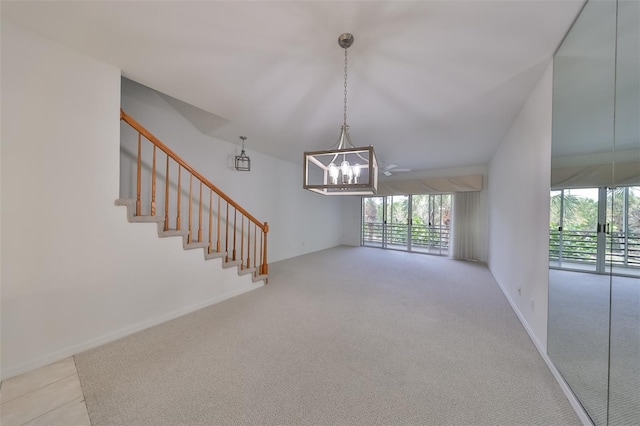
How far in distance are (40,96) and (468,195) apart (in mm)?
7592

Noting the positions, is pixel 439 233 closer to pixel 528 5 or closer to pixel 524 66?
pixel 524 66

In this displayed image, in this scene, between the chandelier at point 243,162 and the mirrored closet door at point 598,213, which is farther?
the chandelier at point 243,162

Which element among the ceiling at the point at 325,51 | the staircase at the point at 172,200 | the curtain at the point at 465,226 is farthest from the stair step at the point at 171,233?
the curtain at the point at 465,226

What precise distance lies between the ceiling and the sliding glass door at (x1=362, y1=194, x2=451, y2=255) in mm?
3798

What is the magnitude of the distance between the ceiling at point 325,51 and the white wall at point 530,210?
300 mm

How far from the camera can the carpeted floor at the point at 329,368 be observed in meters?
1.35

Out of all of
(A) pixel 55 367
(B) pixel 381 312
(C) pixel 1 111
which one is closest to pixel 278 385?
(B) pixel 381 312

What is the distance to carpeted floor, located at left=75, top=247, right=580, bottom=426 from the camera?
53.3 inches

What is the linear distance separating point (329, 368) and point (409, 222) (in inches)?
236

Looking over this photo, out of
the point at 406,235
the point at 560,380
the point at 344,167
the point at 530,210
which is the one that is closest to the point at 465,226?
the point at 406,235

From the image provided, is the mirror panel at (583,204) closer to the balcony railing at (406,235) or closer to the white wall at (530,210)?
the white wall at (530,210)

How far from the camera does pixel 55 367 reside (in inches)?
67.2

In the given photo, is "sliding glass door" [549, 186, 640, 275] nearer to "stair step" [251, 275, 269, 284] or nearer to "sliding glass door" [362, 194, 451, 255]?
"stair step" [251, 275, 269, 284]

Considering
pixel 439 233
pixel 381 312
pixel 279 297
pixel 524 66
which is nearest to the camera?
pixel 524 66
